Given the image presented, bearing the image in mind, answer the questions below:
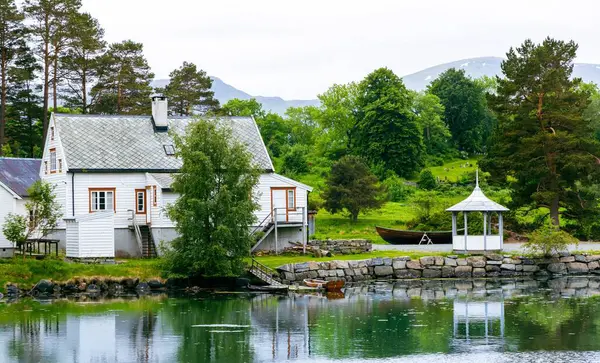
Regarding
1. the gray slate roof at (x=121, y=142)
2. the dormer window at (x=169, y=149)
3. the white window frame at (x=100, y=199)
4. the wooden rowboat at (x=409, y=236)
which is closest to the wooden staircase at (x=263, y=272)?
the gray slate roof at (x=121, y=142)

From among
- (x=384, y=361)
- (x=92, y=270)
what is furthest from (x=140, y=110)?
(x=384, y=361)

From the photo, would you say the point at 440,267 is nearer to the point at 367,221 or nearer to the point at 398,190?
the point at 367,221

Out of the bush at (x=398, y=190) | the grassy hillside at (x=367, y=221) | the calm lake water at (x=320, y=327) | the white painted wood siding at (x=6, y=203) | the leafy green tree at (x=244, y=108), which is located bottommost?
the calm lake water at (x=320, y=327)

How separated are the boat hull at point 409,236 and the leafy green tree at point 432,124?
40.2m

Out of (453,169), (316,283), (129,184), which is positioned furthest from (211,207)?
(453,169)

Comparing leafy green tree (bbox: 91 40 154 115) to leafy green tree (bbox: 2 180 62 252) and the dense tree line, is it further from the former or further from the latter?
leafy green tree (bbox: 2 180 62 252)

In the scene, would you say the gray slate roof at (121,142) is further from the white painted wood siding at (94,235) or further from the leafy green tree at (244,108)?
the leafy green tree at (244,108)

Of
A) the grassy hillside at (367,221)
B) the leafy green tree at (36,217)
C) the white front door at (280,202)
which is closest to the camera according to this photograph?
the leafy green tree at (36,217)

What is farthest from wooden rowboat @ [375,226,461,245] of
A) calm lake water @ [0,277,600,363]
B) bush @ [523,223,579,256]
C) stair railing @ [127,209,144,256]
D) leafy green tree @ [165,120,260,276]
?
stair railing @ [127,209,144,256]

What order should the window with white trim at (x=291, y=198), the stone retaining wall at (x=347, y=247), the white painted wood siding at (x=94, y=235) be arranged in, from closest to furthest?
the white painted wood siding at (x=94, y=235), the stone retaining wall at (x=347, y=247), the window with white trim at (x=291, y=198)

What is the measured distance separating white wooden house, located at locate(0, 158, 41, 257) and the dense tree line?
10201mm

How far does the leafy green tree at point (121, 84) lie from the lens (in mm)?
71812

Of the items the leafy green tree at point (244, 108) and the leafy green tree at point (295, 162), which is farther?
the leafy green tree at point (244, 108)

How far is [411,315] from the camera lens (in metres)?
33.3
